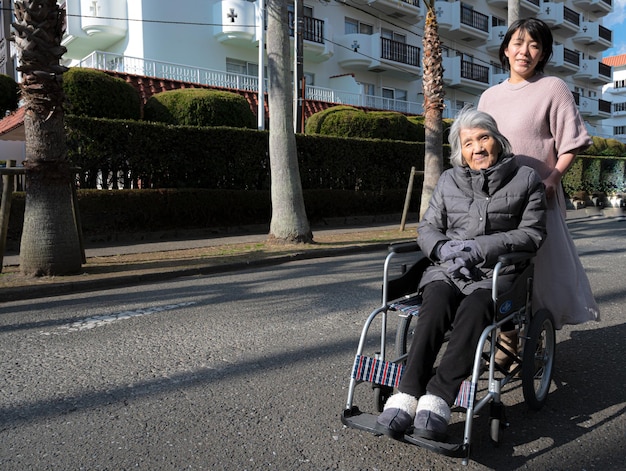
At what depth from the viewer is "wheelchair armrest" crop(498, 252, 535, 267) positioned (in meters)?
2.87

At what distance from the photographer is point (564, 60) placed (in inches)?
1762

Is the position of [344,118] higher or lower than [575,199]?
higher

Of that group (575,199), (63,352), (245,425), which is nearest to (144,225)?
(63,352)

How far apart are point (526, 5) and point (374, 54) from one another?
1726 cm

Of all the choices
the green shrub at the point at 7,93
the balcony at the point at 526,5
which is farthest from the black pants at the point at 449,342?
the balcony at the point at 526,5

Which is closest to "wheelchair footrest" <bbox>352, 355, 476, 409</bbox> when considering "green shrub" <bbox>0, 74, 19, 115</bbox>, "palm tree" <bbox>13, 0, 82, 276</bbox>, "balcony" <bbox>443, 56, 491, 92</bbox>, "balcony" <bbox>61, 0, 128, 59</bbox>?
"palm tree" <bbox>13, 0, 82, 276</bbox>

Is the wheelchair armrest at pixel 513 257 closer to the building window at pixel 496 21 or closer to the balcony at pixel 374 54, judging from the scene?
the balcony at pixel 374 54

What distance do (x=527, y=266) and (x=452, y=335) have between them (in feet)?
2.47

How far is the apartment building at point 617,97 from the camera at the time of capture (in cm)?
6656

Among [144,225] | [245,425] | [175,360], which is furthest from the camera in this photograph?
[144,225]

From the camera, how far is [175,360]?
164 inches

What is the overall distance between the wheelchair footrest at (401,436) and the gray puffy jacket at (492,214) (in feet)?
2.71

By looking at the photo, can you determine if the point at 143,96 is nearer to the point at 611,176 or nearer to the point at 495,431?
the point at 495,431

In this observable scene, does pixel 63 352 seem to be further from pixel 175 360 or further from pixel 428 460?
pixel 428 460
